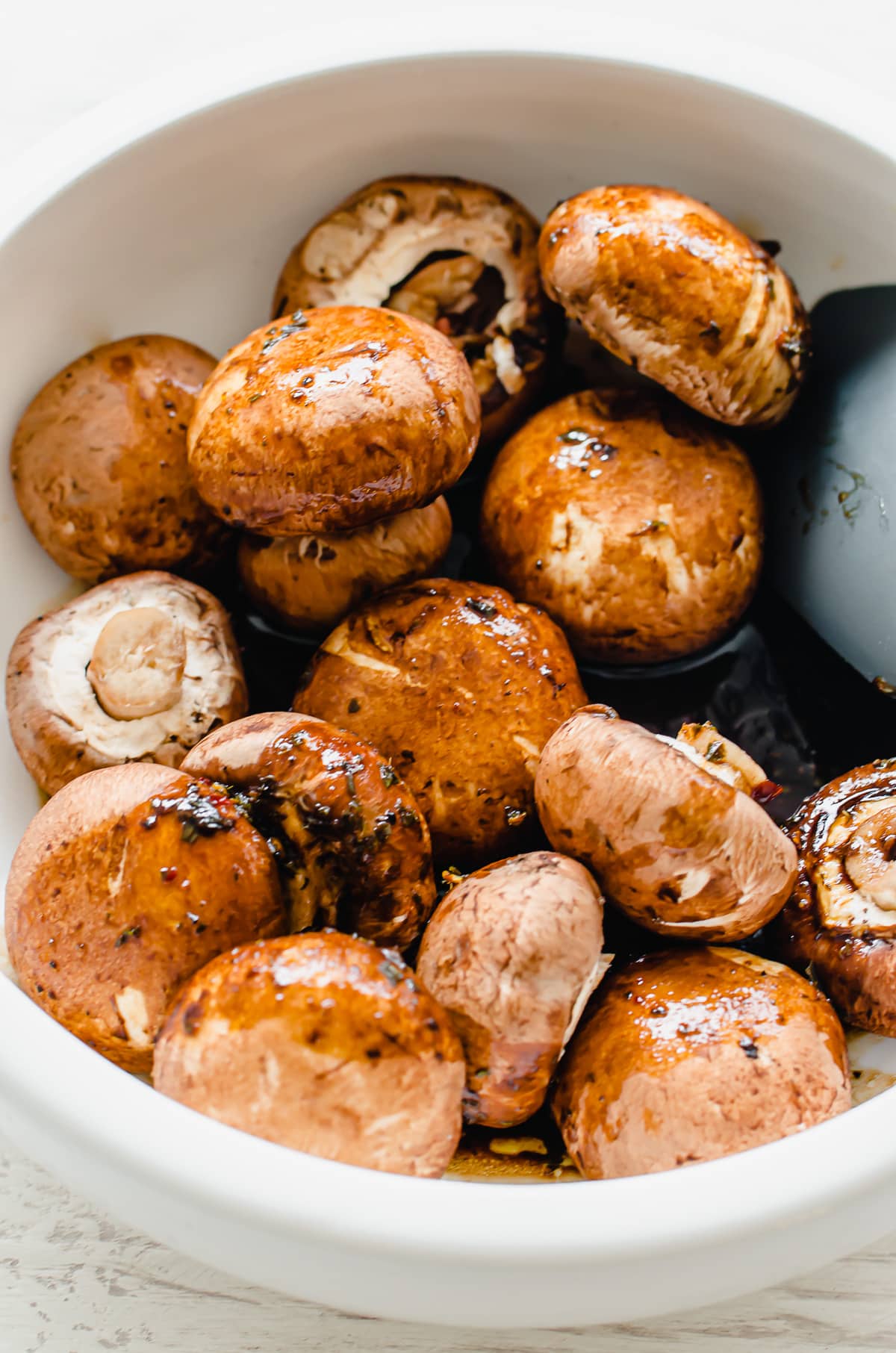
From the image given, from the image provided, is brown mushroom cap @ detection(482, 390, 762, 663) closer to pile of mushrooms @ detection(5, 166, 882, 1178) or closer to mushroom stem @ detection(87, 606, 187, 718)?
pile of mushrooms @ detection(5, 166, 882, 1178)

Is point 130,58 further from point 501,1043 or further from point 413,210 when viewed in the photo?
point 501,1043

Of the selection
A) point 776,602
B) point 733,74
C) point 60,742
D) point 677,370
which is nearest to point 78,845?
point 60,742

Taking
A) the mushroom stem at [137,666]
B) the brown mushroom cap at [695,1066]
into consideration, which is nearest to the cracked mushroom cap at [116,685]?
the mushroom stem at [137,666]

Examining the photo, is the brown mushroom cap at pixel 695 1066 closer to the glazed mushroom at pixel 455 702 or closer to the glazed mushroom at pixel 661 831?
→ the glazed mushroom at pixel 661 831

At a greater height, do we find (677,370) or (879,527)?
(677,370)

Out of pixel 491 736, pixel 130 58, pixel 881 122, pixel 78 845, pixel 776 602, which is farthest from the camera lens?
pixel 130 58

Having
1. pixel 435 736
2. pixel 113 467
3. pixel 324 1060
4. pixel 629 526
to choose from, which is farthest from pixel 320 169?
pixel 324 1060

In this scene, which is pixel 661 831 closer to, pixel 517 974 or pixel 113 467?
pixel 517 974

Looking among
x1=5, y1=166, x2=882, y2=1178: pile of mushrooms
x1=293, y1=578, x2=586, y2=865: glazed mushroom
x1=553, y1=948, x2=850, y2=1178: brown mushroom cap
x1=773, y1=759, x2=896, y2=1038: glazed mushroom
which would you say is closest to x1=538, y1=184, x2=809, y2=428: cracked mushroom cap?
x1=5, y1=166, x2=882, y2=1178: pile of mushrooms
